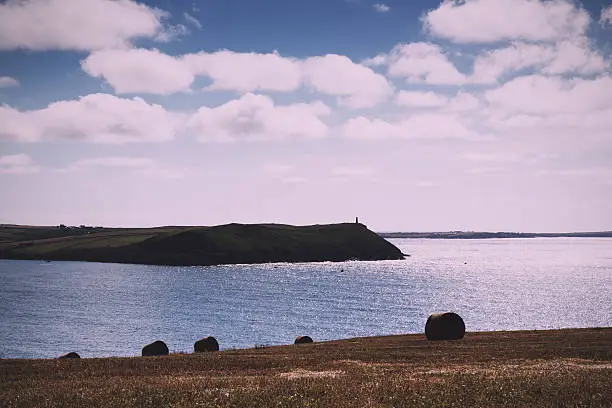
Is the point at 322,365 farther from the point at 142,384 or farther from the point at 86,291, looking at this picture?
the point at 86,291

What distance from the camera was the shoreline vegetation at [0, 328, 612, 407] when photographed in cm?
1817

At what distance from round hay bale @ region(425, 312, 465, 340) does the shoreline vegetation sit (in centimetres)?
1579

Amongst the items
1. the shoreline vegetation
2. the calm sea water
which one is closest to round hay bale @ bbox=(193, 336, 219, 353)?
the shoreline vegetation

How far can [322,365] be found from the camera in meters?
31.1

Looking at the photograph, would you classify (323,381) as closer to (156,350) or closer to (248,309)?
(156,350)

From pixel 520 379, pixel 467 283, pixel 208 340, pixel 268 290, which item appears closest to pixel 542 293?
pixel 467 283

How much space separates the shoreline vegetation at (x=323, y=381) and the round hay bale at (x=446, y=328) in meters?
15.8

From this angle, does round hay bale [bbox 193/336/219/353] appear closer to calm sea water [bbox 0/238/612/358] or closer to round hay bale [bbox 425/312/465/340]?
round hay bale [bbox 425/312/465/340]

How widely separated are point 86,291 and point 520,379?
14876cm

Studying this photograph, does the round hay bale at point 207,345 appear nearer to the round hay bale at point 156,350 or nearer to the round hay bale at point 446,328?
the round hay bale at point 156,350

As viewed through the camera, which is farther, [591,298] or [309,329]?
[591,298]

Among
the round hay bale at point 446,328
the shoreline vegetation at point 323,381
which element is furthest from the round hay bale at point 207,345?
the round hay bale at point 446,328

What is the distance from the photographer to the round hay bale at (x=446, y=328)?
53.3 meters

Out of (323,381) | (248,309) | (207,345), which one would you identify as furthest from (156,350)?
(248,309)
